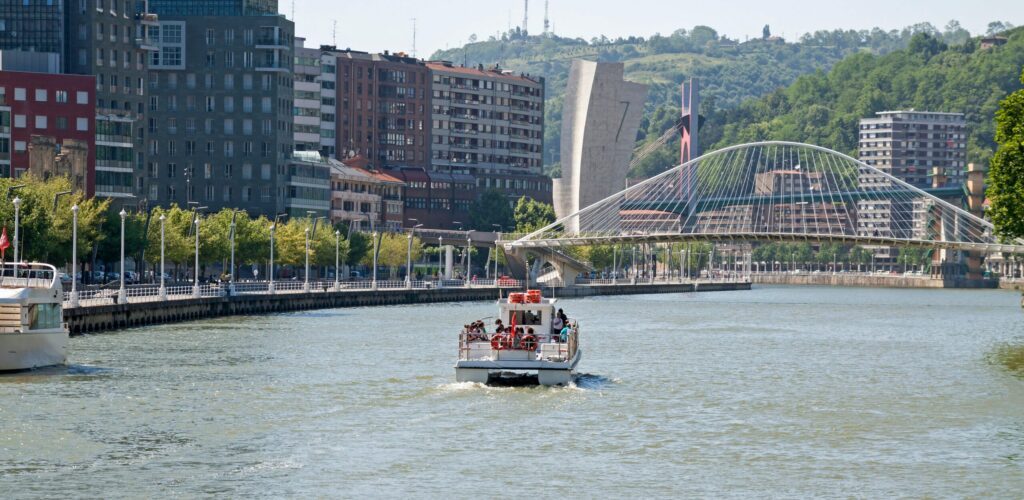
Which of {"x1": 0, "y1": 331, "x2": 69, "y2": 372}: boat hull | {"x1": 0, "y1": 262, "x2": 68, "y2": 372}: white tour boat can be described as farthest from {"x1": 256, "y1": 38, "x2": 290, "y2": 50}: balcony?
{"x1": 0, "y1": 331, "x2": 69, "y2": 372}: boat hull

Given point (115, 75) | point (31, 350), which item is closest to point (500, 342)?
point (31, 350)

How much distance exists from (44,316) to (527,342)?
16.4 m

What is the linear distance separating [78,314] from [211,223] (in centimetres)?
5676

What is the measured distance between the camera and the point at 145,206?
169 m

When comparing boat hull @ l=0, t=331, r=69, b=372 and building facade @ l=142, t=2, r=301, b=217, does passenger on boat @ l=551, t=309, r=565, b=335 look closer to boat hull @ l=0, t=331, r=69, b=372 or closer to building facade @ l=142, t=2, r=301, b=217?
boat hull @ l=0, t=331, r=69, b=372

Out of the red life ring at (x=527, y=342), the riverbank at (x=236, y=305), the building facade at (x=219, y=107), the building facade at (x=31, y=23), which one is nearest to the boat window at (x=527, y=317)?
the red life ring at (x=527, y=342)

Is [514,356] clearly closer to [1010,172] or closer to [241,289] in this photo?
[1010,172]

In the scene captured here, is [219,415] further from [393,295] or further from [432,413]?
[393,295]

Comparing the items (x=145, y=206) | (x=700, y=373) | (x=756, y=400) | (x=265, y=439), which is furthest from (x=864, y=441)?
(x=145, y=206)

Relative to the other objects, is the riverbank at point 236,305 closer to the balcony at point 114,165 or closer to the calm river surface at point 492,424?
the calm river surface at point 492,424

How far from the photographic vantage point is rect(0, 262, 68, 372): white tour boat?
65.4 m

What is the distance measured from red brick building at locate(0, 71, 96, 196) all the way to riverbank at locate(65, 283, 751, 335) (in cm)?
2148

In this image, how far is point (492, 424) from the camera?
56375 mm

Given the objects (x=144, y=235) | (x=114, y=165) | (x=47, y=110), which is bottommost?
(x=144, y=235)
